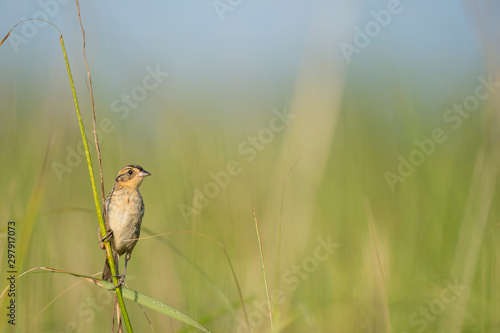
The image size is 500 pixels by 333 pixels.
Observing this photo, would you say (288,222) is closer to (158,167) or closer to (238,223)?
(238,223)

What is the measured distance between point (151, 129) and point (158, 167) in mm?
1034

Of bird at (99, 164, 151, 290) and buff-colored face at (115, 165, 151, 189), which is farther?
buff-colored face at (115, 165, 151, 189)

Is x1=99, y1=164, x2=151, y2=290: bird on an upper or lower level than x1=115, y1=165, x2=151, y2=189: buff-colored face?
lower

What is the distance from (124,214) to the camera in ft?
7.91

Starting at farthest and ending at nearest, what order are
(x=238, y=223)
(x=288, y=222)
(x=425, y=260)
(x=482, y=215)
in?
(x=238, y=223) < (x=425, y=260) < (x=288, y=222) < (x=482, y=215)

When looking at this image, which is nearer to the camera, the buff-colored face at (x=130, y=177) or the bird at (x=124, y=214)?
the bird at (x=124, y=214)

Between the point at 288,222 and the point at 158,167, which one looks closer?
the point at 288,222

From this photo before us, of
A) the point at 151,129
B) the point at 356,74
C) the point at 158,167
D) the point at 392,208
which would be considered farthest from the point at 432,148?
the point at 158,167

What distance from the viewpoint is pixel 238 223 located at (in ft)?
14.5

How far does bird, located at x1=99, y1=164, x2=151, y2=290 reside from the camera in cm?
237

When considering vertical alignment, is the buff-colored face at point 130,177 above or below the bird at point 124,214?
above

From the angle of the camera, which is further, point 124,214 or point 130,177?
point 130,177

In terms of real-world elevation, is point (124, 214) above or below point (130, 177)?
below

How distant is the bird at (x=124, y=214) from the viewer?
237cm
